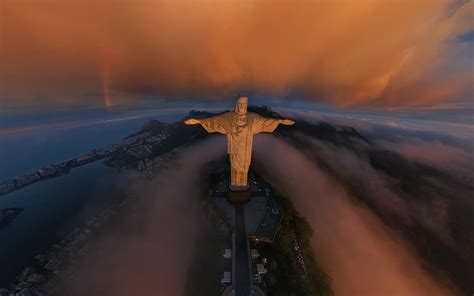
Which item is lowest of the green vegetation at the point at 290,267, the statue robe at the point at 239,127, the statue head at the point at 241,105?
the green vegetation at the point at 290,267

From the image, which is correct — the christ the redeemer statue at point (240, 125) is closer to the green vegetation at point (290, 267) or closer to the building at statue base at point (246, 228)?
the building at statue base at point (246, 228)

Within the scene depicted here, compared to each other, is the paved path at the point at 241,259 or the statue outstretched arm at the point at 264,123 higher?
the statue outstretched arm at the point at 264,123

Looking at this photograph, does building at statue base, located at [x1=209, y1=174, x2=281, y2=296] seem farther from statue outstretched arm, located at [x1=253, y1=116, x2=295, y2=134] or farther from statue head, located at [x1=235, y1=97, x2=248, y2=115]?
statue head, located at [x1=235, y1=97, x2=248, y2=115]

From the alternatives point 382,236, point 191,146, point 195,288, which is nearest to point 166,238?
point 195,288

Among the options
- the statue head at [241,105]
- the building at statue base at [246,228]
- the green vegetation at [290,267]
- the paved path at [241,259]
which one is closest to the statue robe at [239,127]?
the statue head at [241,105]

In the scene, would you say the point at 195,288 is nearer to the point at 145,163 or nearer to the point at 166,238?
the point at 166,238

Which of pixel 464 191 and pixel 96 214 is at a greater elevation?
pixel 464 191
